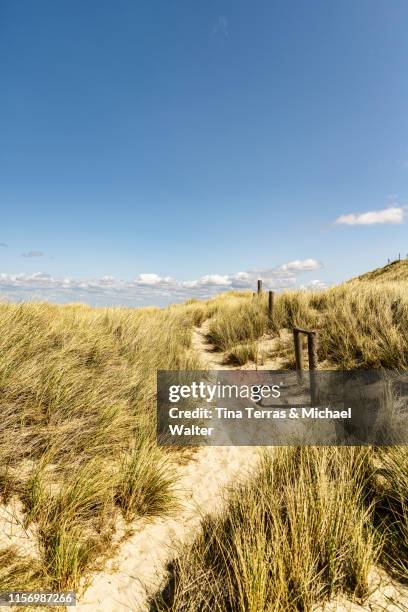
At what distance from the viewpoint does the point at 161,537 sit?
3074 mm

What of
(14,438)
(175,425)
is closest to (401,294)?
(175,425)

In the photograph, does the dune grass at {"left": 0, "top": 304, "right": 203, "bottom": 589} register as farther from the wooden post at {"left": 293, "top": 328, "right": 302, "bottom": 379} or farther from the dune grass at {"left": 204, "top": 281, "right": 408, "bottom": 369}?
the dune grass at {"left": 204, "top": 281, "right": 408, "bottom": 369}

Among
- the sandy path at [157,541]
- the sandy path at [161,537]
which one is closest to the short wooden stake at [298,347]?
the sandy path at [161,537]

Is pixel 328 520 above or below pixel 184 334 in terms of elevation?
below

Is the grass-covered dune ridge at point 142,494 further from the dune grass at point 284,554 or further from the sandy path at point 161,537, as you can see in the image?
the sandy path at point 161,537

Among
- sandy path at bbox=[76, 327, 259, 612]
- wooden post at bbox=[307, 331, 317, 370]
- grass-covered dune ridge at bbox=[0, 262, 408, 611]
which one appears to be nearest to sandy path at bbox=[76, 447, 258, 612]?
sandy path at bbox=[76, 327, 259, 612]

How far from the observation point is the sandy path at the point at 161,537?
2.47 metres

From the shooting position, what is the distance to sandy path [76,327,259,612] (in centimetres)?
247

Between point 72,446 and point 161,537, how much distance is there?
1307 mm

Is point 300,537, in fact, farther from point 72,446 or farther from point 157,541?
point 72,446

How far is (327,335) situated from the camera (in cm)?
819

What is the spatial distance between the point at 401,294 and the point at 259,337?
4139 mm

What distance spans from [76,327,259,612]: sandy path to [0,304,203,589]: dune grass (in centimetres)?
15

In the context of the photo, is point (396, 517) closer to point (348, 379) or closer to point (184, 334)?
point (348, 379)
